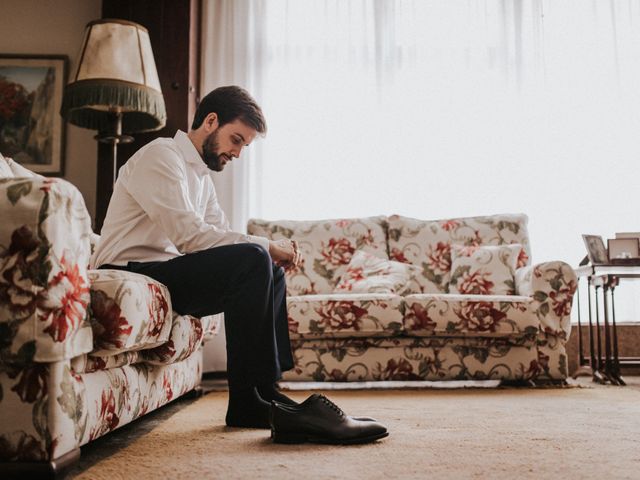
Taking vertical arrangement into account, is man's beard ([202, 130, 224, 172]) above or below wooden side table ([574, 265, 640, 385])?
above

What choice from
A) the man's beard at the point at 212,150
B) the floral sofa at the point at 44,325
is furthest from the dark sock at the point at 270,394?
the man's beard at the point at 212,150

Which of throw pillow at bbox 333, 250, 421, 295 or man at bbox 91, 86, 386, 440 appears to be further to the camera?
throw pillow at bbox 333, 250, 421, 295

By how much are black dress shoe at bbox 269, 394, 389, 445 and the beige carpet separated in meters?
0.03

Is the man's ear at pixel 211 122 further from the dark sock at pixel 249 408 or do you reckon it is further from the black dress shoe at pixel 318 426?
the black dress shoe at pixel 318 426

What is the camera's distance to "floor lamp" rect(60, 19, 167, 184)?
3072mm

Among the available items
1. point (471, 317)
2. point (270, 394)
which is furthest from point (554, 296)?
point (270, 394)

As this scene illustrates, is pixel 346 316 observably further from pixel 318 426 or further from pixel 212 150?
pixel 318 426

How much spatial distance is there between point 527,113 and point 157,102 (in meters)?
2.24

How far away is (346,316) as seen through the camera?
9.74ft

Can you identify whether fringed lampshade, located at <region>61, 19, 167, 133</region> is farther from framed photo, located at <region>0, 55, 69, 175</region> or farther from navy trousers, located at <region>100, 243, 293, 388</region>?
navy trousers, located at <region>100, 243, 293, 388</region>

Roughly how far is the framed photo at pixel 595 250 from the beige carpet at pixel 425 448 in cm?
120

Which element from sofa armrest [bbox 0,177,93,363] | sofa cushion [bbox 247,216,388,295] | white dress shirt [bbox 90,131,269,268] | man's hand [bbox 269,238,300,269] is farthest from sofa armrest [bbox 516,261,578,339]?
sofa armrest [bbox 0,177,93,363]

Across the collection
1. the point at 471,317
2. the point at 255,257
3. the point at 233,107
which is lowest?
the point at 471,317

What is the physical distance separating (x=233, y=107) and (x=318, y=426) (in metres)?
1.01
